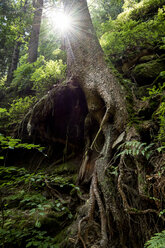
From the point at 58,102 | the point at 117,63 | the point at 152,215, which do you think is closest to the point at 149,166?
the point at 152,215

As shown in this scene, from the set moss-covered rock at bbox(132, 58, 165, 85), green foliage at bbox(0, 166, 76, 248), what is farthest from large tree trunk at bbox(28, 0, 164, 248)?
moss-covered rock at bbox(132, 58, 165, 85)

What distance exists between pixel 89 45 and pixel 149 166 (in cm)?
391

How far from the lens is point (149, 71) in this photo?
15.0 ft

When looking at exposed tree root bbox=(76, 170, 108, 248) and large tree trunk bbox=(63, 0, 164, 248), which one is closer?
exposed tree root bbox=(76, 170, 108, 248)

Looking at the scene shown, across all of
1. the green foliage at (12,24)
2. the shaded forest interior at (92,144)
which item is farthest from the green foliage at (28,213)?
the green foliage at (12,24)

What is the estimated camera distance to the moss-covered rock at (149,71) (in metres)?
4.52

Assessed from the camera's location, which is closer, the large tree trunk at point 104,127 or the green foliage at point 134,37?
the large tree trunk at point 104,127

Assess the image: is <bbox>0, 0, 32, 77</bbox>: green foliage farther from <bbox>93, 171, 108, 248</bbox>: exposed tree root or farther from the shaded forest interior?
<bbox>93, 171, 108, 248</bbox>: exposed tree root

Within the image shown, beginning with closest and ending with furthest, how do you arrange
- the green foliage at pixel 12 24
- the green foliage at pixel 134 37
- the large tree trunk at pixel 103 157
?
the large tree trunk at pixel 103 157, the green foliage at pixel 134 37, the green foliage at pixel 12 24

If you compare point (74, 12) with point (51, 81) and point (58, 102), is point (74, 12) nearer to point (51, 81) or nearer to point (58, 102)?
point (51, 81)

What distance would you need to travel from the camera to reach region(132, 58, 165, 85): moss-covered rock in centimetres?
452

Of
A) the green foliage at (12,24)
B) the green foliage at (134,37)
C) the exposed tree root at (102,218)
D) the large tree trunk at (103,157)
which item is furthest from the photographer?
the green foliage at (12,24)

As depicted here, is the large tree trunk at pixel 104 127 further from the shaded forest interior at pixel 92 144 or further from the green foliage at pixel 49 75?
the green foliage at pixel 49 75

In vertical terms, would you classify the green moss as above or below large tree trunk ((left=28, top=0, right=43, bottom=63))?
below
